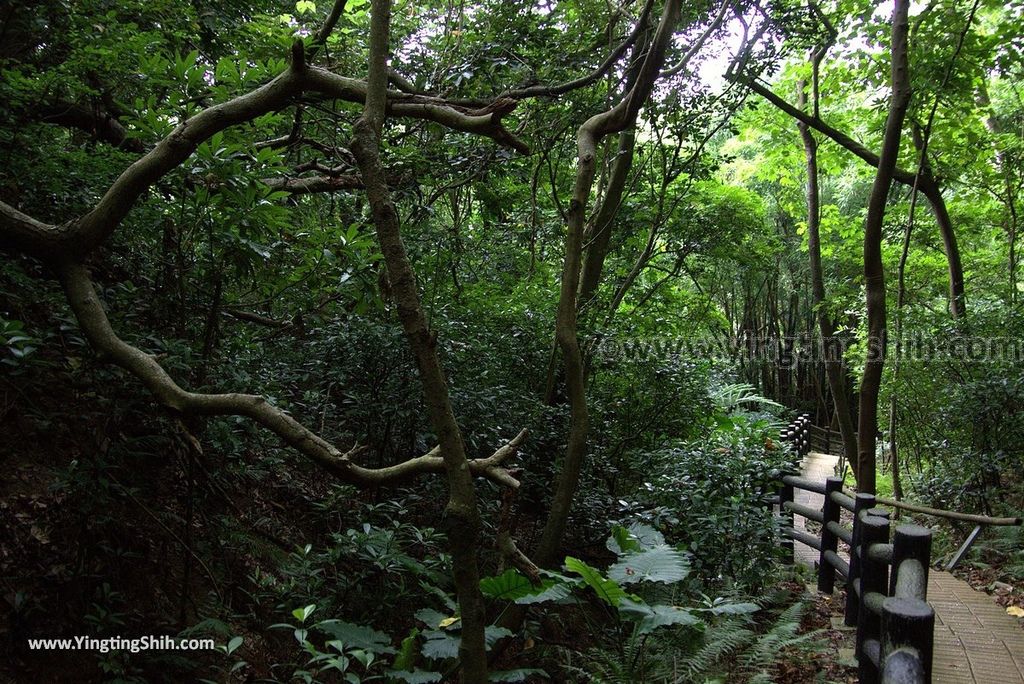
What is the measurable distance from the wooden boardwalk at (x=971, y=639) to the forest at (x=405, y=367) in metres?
0.33

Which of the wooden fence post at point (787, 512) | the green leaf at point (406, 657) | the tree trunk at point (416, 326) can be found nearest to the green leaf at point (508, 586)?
the green leaf at point (406, 657)

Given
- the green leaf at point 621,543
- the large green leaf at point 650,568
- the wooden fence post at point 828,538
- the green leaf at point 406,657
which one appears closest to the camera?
the green leaf at point 406,657

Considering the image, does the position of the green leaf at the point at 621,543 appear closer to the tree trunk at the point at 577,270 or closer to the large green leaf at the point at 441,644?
the tree trunk at the point at 577,270

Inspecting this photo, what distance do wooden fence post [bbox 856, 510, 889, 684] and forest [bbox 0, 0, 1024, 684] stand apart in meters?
0.64

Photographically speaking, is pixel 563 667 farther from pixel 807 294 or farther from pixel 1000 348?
pixel 807 294

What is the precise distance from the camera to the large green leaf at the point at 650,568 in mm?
4266

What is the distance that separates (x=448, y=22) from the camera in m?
8.06

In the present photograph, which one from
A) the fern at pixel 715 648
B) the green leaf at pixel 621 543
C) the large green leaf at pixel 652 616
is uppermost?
the green leaf at pixel 621 543

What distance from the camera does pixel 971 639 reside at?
4.67 m

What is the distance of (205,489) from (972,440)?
9098 millimetres

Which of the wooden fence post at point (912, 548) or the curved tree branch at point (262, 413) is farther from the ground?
the curved tree branch at point (262, 413)

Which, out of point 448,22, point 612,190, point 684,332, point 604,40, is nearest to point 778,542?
point 684,332

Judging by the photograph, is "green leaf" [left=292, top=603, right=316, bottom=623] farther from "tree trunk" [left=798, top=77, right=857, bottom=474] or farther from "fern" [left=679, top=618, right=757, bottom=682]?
"tree trunk" [left=798, top=77, right=857, bottom=474]

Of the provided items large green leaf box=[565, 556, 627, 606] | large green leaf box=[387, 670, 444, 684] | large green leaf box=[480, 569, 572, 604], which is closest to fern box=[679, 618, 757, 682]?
large green leaf box=[565, 556, 627, 606]
